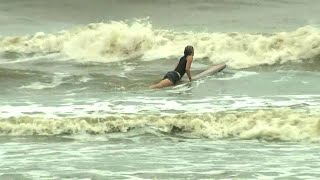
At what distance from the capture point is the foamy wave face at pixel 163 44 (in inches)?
730

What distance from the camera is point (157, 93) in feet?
43.9

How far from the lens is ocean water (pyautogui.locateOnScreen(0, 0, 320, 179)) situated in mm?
7801

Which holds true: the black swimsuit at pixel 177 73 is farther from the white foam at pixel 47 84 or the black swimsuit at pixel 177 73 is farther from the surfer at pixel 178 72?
the white foam at pixel 47 84

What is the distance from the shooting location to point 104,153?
27.6 feet

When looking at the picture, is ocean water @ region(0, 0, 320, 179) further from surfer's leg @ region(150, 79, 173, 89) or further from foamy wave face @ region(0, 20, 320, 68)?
surfer's leg @ region(150, 79, 173, 89)

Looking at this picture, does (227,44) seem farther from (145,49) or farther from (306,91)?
(306,91)

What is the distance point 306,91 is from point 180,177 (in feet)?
22.3

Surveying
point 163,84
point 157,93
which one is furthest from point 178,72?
point 157,93

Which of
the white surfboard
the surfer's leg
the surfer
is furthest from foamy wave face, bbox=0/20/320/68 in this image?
the surfer's leg

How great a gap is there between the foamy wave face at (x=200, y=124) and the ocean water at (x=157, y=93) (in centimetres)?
2

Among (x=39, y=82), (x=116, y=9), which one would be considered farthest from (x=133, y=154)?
(x=116, y=9)

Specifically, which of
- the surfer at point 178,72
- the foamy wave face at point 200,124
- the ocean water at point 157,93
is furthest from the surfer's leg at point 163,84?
the foamy wave face at point 200,124

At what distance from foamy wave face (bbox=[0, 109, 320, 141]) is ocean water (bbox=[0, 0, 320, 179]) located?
0.02 meters

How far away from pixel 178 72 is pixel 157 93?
4.53 ft
